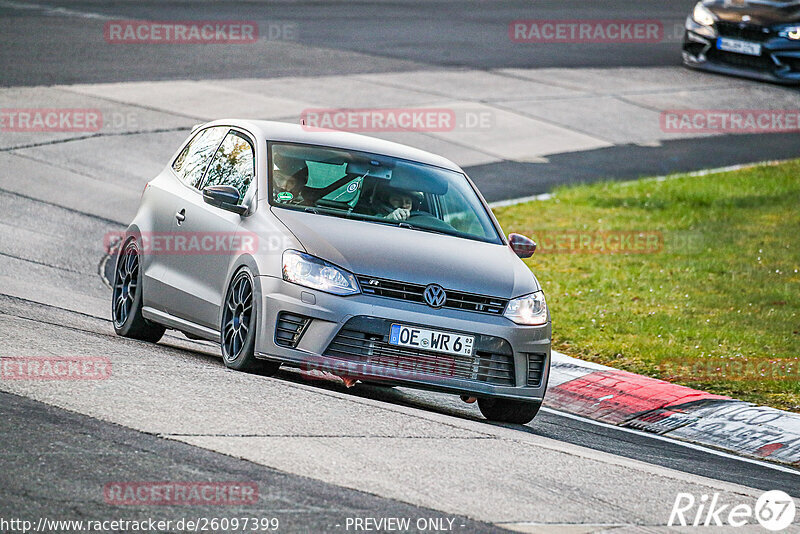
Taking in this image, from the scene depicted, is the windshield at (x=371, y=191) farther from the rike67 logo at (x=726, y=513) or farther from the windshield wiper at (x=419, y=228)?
the rike67 logo at (x=726, y=513)

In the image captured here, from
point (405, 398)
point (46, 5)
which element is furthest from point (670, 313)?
point (46, 5)

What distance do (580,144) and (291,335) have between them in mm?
14044

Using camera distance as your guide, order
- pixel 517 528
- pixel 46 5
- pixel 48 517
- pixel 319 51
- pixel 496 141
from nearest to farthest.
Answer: pixel 48 517, pixel 517 528, pixel 496 141, pixel 319 51, pixel 46 5

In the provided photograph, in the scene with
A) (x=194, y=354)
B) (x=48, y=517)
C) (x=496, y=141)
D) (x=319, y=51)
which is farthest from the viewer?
(x=319, y=51)

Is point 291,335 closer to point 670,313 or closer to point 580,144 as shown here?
point 670,313

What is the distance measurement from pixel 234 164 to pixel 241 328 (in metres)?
1.49

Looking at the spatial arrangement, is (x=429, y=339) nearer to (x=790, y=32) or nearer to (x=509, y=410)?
(x=509, y=410)

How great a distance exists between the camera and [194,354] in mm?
9750

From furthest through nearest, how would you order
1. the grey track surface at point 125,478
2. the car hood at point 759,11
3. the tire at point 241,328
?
the car hood at point 759,11 → the tire at point 241,328 → the grey track surface at point 125,478

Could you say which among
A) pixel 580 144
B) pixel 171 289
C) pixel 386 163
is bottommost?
pixel 580 144

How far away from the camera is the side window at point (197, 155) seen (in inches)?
387

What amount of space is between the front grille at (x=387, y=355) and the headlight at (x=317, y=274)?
8.5 inches

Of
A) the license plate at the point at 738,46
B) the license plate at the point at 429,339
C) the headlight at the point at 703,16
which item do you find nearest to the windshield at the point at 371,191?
the license plate at the point at 429,339

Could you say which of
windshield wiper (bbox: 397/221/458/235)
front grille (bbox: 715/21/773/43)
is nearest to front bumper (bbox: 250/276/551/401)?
windshield wiper (bbox: 397/221/458/235)
